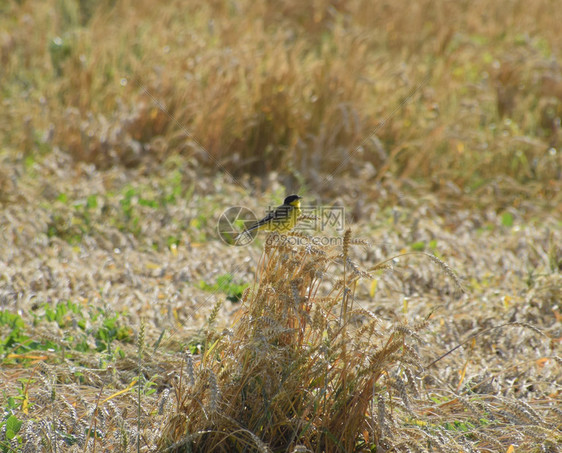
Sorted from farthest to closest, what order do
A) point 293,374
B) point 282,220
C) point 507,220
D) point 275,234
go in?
point 507,220, point 282,220, point 275,234, point 293,374

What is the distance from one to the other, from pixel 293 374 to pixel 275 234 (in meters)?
0.68

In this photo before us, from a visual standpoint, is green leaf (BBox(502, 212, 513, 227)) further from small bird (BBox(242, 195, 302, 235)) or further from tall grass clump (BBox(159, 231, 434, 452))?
tall grass clump (BBox(159, 231, 434, 452))

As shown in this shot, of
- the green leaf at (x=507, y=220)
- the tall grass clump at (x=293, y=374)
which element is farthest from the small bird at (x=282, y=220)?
the green leaf at (x=507, y=220)

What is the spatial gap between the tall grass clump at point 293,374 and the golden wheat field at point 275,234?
14mm

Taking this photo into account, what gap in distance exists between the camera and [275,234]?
3.22 meters

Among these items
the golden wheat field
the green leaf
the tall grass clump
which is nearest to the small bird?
the golden wheat field

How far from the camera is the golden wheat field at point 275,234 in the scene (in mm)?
2982

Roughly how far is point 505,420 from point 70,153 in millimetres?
5780

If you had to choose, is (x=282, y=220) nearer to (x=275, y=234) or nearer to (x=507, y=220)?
(x=275, y=234)

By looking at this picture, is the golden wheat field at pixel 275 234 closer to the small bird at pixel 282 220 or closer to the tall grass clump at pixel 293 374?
the tall grass clump at pixel 293 374

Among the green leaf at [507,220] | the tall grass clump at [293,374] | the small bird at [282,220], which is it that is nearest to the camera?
the tall grass clump at [293,374]

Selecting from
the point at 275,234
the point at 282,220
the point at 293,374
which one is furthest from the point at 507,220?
the point at 293,374

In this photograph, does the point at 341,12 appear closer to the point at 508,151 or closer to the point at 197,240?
the point at 508,151

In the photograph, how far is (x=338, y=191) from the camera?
7.32 m
